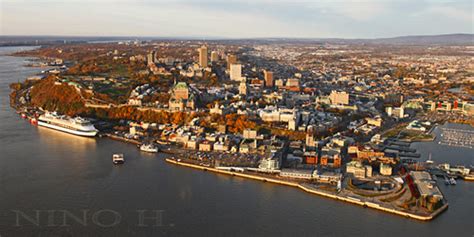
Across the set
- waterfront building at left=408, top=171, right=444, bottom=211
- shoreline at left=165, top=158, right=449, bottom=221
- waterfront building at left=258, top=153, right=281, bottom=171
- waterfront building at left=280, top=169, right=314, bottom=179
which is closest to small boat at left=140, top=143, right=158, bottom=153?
shoreline at left=165, top=158, right=449, bottom=221

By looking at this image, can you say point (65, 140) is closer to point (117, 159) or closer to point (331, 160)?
point (117, 159)

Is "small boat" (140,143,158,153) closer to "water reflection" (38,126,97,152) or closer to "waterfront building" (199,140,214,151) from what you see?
"waterfront building" (199,140,214,151)

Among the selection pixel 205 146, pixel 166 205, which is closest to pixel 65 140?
pixel 205 146

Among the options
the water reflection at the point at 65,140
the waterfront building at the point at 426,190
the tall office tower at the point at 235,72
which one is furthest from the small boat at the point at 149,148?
the tall office tower at the point at 235,72

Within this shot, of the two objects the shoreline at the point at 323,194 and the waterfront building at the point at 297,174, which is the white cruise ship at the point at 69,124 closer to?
the shoreline at the point at 323,194

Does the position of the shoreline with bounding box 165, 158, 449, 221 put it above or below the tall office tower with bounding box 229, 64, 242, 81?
below
